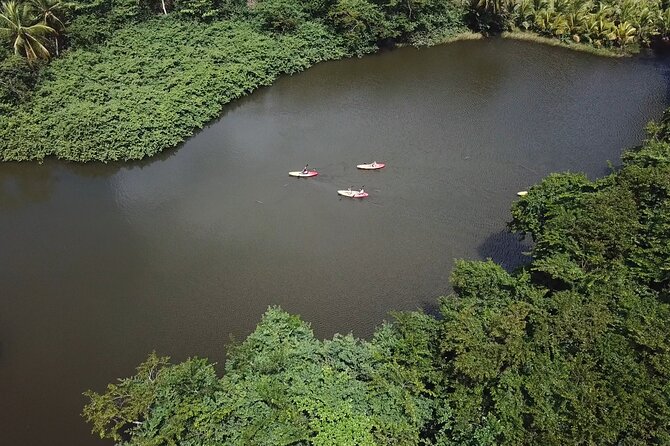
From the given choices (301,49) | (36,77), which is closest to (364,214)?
(301,49)

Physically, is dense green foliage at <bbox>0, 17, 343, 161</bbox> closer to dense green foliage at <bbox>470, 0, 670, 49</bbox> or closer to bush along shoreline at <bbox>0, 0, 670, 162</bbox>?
bush along shoreline at <bbox>0, 0, 670, 162</bbox>

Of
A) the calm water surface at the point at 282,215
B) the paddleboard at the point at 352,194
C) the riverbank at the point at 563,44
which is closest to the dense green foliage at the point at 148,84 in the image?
the calm water surface at the point at 282,215

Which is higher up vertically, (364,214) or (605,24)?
(605,24)

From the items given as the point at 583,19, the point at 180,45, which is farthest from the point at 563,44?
the point at 180,45

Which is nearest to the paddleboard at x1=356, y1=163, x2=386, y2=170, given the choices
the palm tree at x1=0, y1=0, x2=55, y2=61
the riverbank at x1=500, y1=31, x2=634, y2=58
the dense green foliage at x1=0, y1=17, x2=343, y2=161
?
the dense green foliage at x1=0, y1=17, x2=343, y2=161

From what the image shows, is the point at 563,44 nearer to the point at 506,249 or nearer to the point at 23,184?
the point at 506,249

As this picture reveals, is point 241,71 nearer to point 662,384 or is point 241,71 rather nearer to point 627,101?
point 627,101

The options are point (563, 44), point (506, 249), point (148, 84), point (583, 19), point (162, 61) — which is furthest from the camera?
point (563, 44)
